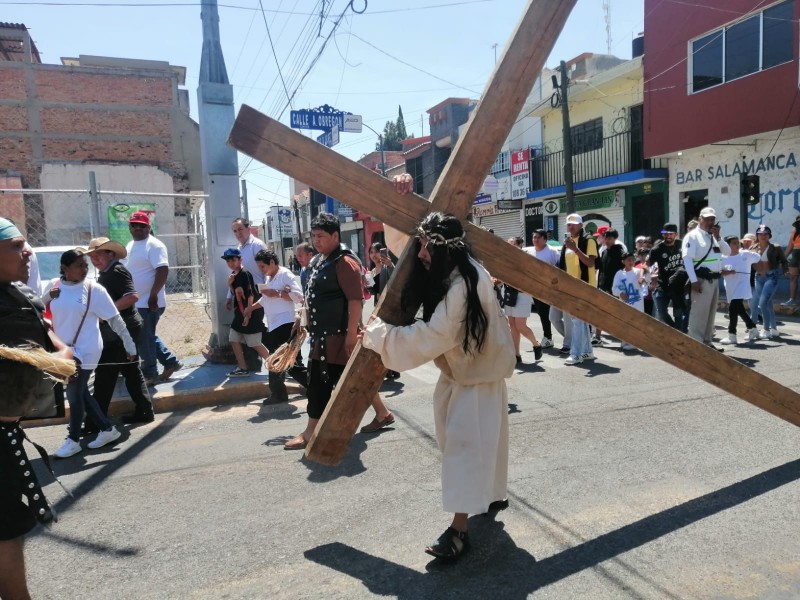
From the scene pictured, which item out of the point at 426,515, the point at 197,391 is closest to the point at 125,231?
the point at 197,391

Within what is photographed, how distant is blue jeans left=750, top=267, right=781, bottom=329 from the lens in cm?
902

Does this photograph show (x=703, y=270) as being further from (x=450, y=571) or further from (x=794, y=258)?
(x=450, y=571)

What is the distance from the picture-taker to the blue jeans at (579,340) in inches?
296

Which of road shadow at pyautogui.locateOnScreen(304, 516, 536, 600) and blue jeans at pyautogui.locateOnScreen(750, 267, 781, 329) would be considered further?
blue jeans at pyautogui.locateOnScreen(750, 267, 781, 329)

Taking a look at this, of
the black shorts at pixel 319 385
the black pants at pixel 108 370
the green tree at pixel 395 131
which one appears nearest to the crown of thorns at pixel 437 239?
the black shorts at pixel 319 385

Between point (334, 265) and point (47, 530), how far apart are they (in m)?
2.52

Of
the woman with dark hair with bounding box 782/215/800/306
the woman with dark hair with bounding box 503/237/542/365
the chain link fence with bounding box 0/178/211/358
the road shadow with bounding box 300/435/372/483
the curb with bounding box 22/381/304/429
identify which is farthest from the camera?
the chain link fence with bounding box 0/178/211/358

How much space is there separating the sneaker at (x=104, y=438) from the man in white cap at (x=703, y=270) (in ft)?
22.6

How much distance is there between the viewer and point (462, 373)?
2.94m

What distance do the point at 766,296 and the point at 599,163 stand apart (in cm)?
1364

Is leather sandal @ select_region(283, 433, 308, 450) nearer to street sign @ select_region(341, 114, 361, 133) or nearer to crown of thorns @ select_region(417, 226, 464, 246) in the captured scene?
crown of thorns @ select_region(417, 226, 464, 246)

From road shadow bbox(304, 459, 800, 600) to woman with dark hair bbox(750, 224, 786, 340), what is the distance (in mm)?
6649

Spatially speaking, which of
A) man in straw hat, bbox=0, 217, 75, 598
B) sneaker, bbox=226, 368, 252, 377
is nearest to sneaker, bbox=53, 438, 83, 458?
sneaker, bbox=226, 368, 252, 377

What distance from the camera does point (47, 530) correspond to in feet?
11.5
